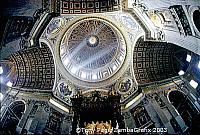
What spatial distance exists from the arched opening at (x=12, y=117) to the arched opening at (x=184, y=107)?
10501mm

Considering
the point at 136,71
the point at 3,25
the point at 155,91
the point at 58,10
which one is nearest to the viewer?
the point at 3,25

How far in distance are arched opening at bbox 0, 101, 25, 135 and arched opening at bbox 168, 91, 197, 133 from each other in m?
10.5

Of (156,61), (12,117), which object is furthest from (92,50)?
(12,117)

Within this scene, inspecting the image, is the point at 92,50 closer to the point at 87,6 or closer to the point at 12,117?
the point at 87,6

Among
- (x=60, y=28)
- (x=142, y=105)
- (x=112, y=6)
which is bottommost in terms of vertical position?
(x=142, y=105)

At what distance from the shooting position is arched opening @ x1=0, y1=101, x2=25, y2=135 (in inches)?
773

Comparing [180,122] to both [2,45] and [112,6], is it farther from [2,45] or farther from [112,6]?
[2,45]

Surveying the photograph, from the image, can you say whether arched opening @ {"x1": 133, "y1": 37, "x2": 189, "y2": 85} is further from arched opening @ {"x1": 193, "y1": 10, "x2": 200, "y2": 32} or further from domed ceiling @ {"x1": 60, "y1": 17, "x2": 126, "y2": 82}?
arched opening @ {"x1": 193, "y1": 10, "x2": 200, "y2": 32}

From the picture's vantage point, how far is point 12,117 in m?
20.7

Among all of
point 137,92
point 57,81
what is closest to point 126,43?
point 137,92

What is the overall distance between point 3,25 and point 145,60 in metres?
11.7

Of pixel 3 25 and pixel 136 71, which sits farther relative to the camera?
pixel 136 71

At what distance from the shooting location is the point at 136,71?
75.7 feet

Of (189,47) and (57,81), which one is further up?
(57,81)
